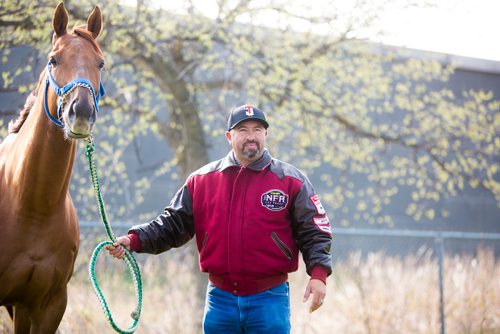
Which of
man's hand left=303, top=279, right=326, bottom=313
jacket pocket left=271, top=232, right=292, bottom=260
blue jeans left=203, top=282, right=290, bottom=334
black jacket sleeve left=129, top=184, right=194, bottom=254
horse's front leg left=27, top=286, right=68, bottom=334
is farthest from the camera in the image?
horse's front leg left=27, top=286, right=68, bottom=334

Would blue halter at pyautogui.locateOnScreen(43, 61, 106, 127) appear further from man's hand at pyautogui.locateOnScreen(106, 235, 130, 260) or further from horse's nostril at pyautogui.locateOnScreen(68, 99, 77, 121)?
man's hand at pyautogui.locateOnScreen(106, 235, 130, 260)

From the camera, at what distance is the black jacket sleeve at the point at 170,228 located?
3.90 meters

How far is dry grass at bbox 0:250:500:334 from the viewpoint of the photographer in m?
6.98

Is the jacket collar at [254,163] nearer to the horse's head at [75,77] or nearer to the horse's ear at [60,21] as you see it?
the horse's head at [75,77]

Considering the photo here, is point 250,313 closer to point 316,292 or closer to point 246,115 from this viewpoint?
point 316,292

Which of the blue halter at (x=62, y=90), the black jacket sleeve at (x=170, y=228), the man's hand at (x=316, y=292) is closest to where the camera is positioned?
the blue halter at (x=62, y=90)

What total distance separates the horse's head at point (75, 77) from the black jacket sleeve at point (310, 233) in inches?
48.9

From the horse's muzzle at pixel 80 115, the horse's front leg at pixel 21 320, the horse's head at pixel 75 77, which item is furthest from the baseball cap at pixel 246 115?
the horse's front leg at pixel 21 320

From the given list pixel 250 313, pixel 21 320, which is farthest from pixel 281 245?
pixel 21 320

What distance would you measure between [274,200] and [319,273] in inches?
18.8

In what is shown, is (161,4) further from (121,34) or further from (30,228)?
(30,228)

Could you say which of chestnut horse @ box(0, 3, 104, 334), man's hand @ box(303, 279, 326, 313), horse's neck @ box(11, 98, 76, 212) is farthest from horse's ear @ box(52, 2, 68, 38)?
man's hand @ box(303, 279, 326, 313)

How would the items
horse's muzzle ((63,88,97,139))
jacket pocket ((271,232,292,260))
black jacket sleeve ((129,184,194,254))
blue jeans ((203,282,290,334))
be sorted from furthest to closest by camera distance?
black jacket sleeve ((129,184,194,254)), jacket pocket ((271,232,292,260)), blue jeans ((203,282,290,334)), horse's muzzle ((63,88,97,139))

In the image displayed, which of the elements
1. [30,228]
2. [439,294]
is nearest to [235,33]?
[439,294]
